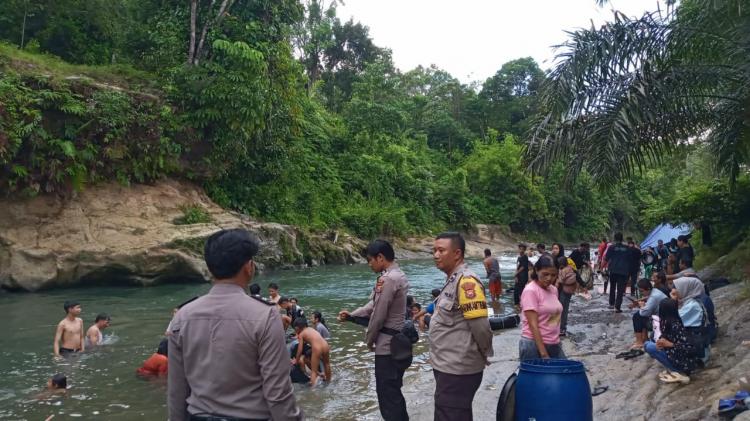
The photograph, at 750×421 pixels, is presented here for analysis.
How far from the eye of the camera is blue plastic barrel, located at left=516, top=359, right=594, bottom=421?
166 inches

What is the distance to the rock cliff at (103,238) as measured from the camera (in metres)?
17.1

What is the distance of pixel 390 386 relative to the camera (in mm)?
5086

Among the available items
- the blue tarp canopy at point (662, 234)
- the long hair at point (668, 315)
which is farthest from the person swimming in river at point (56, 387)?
the blue tarp canopy at point (662, 234)

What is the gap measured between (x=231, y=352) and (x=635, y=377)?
5.76 m

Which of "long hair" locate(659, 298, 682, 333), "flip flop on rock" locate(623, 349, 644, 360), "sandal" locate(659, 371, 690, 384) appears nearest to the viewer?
"sandal" locate(659, 371, 690, 384)

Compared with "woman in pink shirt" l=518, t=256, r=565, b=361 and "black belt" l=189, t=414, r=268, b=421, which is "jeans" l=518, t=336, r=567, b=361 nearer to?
"woman in pink shirt" l=518, t=256, r=565, b=361

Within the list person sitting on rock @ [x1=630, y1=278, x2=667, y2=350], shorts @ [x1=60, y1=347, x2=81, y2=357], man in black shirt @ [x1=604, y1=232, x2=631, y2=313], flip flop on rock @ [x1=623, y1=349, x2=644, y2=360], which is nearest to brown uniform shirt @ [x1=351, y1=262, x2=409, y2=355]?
flip flop on rock @ [x1=623, y1=349, x2=644, y2=360]

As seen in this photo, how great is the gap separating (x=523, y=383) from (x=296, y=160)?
2728 cm

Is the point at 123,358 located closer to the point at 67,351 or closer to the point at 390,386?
the point at 67,351

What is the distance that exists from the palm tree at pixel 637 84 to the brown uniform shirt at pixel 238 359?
716 cm

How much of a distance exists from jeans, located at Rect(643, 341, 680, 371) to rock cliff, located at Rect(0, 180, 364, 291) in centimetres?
1484

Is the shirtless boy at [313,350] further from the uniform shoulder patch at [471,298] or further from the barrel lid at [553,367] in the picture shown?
the uniform shoulder patch at [471,298]

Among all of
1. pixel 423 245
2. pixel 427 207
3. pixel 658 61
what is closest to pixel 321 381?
pixel 658 61

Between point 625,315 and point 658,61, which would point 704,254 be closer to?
point 625,315
